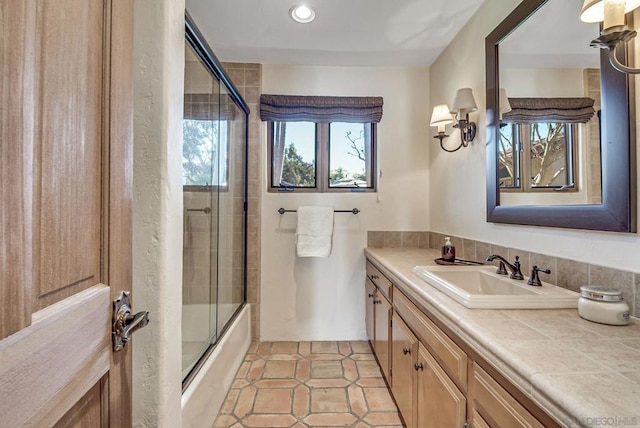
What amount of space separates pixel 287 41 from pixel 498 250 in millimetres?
1966

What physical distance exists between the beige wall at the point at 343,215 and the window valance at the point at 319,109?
0.30 ft

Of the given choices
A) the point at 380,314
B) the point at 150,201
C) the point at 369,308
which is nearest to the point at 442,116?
the point at 380,314

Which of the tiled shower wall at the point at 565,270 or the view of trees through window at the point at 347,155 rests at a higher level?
the view of trees through window at the point at 347,155

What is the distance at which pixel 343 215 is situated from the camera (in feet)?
7.94

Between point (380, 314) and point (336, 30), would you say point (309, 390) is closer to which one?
point (380, 314)

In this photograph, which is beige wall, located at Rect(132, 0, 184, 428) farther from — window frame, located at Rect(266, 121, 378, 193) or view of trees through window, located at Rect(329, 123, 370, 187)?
view of trees through window, located at Rect(329, 123, 370, 187)

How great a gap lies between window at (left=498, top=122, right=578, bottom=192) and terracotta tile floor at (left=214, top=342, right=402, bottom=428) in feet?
4.61

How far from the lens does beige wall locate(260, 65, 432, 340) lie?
240 centimetres

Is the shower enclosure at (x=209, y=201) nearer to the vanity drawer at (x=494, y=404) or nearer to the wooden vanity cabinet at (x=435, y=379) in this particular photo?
the wooden vanity cabinet at (x=435, y=379)

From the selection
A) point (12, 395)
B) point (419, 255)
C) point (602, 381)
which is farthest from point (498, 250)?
point (12, 395)

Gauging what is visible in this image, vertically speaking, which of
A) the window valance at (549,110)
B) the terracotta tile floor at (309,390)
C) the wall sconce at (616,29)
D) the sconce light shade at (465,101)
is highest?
the sconce light shade at (465,101)

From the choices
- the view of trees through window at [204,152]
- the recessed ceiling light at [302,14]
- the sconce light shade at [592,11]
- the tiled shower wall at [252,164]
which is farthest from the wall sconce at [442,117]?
the view of trees through window at [204,152]

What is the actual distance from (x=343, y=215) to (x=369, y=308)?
2.57ft

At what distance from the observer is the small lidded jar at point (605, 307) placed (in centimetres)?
81
